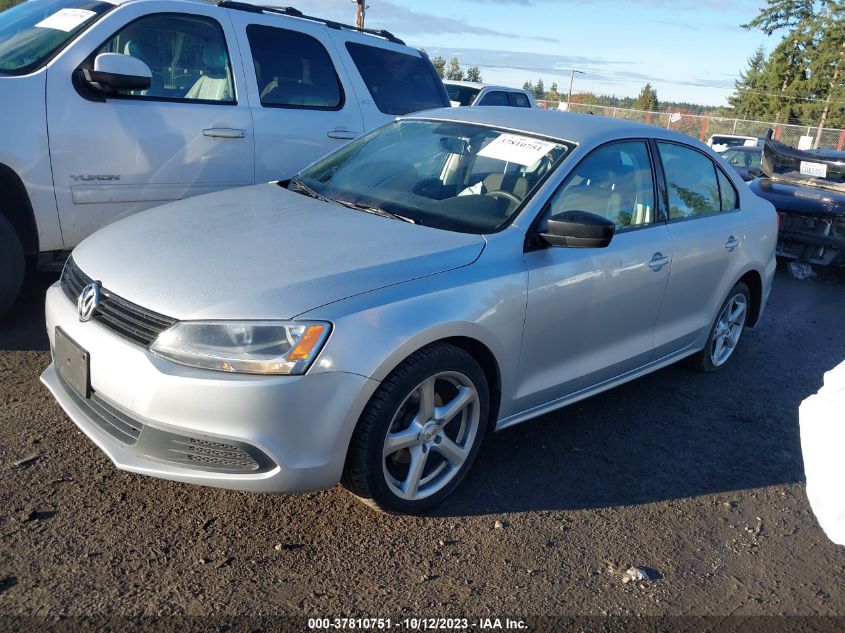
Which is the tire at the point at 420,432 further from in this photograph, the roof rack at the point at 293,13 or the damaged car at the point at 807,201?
the damaged car at the point at 807,201

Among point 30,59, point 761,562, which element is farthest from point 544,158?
point 30,59

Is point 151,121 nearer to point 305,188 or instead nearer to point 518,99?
point 305,188

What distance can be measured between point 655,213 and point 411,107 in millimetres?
2844

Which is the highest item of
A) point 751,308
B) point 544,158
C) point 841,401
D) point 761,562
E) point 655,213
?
point 544,158

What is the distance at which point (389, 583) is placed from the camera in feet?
9.06

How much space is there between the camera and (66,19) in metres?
4.71

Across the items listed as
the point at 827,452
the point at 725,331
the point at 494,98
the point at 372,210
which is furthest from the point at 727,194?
the point at 494,98

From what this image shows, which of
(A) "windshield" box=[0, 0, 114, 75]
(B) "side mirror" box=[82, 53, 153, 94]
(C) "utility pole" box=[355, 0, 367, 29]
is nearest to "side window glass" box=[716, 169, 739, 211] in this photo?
(B) "side mirror" box=[82, 53, 153, 94]

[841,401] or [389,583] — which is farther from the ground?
[841,401]

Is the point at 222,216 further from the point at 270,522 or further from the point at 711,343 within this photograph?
the point at 711,343

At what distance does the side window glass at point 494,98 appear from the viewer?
456 inches

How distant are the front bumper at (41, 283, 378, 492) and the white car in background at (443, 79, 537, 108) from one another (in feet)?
30.7

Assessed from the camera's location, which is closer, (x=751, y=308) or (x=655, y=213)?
(x=655, y=213)

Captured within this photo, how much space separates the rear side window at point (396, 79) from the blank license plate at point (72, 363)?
11.9ft
